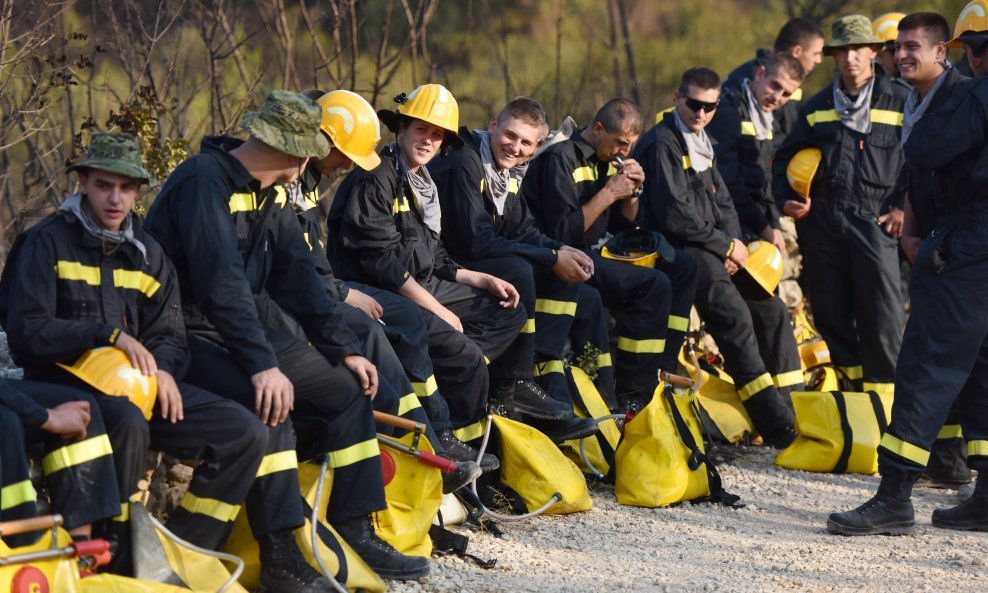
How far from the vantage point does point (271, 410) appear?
14.8 feet

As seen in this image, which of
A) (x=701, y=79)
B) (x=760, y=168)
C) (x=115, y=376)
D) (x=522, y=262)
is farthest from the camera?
(x=760, y=168)

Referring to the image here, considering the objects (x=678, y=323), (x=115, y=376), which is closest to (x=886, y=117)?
(x=678, y=323)

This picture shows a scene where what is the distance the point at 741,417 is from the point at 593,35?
10247mm

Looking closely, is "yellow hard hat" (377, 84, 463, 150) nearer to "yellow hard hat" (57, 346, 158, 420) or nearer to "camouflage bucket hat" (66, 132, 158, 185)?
"camouflage bucket hat" (66, 132, 158, 185)

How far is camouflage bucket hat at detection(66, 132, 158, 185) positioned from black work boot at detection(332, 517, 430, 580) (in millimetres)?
1465

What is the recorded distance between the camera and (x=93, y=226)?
4301 millimetres

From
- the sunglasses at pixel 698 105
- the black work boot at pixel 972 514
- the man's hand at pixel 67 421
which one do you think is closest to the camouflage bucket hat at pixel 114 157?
the man's hand at pixel 67 421

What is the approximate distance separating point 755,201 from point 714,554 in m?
3.66

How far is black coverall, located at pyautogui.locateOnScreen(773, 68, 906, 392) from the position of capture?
8172 mm

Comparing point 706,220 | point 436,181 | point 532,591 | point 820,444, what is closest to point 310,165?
point 436,181

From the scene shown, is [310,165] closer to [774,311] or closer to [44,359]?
[44,359]

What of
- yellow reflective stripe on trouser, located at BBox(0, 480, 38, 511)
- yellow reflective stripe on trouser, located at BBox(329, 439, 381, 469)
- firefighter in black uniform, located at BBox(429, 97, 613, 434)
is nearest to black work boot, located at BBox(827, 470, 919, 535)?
firefighter in black uniform, located at BBox(429, 97, 613, 434)

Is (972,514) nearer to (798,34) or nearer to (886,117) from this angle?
(886,117)

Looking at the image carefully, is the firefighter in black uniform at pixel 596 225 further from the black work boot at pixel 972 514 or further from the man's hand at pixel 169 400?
the man's hand at pixel 169 400
